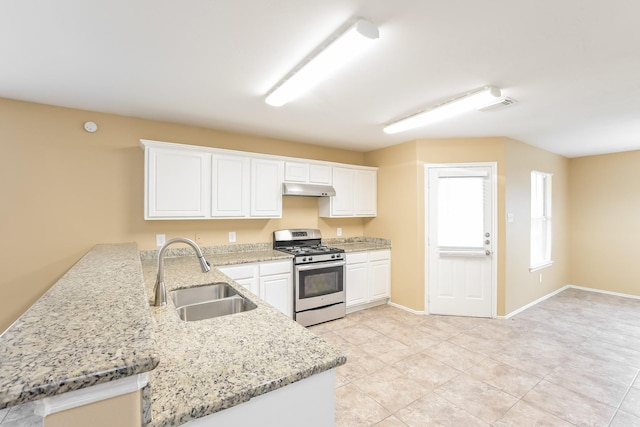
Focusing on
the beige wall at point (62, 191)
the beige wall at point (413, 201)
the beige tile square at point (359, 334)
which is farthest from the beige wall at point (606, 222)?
A: the beige wall at point (62, 191)

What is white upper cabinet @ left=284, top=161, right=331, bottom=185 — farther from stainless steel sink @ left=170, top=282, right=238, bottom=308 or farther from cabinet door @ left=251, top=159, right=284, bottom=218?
stainless steel sink @ left=170, top=282, right=238, bottom=308

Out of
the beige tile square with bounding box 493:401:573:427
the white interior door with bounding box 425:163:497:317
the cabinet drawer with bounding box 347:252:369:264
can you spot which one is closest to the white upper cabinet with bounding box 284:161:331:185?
the cabinet drawer with bounding box 347:252:369:264

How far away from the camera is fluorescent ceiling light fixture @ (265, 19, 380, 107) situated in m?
1.61

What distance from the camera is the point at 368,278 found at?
4.27 m

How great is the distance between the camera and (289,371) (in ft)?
3.10

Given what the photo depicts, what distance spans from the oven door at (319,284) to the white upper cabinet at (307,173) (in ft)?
3.95

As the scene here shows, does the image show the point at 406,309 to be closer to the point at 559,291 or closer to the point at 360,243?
the point at 360,243

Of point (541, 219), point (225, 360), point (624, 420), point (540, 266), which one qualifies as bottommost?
point (624, 420)

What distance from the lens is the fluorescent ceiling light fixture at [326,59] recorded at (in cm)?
161

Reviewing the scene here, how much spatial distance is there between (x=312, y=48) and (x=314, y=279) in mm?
2691

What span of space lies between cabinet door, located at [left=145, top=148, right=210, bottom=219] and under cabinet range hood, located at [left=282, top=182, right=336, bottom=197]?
3.34 feet

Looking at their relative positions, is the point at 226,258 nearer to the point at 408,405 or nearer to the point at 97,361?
the point at 408,405

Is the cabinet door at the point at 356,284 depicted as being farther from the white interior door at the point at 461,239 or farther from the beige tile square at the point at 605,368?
the beige tile square at the point at 605,368

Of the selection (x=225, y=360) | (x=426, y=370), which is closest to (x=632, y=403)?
(x=426, y=370)
